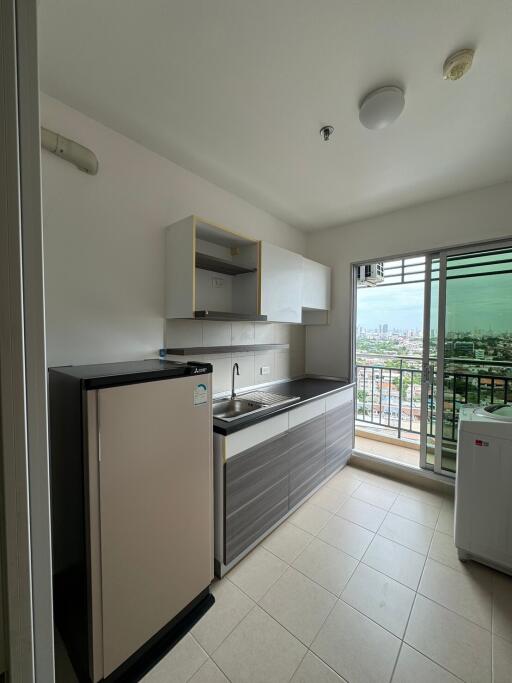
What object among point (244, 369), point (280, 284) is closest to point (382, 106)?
point (280, 284)

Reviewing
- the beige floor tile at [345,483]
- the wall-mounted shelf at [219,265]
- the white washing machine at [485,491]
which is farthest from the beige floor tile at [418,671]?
the wall-mounted shelf at [219,265]

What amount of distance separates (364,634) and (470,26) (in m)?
2.62

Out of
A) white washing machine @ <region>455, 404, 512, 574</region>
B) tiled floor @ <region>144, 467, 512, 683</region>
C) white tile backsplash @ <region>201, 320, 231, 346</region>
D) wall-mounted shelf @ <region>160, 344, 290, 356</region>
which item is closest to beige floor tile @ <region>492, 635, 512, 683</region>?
tiled floor @ <region>144, 467, 512, 683</region>

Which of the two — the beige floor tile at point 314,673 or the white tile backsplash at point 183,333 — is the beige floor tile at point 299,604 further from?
the white tile backsplash at point 183,333

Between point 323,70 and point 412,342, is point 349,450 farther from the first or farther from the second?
point 323,70

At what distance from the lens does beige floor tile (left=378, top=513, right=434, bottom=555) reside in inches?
72.7

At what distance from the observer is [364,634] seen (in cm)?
128

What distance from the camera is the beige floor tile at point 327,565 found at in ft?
5.09

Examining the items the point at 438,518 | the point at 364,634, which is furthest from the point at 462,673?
the point at 438,518

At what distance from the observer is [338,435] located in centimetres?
270

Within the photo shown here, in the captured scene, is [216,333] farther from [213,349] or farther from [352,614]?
[352,614]

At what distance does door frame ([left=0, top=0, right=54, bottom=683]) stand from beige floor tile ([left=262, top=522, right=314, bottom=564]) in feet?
5.18

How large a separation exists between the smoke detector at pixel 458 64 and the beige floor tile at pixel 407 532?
2.64 m

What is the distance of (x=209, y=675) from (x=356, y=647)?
0.65 m
